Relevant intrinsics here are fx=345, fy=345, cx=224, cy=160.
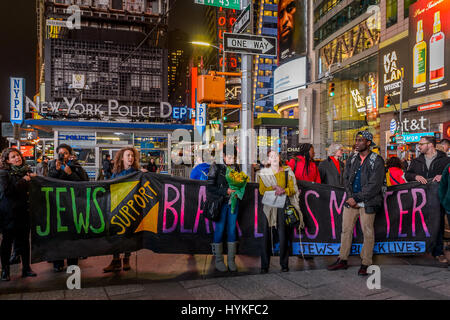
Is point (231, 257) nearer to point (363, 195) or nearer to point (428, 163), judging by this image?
point (363, 195)

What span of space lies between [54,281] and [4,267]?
0.75 meters

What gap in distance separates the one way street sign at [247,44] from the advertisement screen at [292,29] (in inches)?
2135

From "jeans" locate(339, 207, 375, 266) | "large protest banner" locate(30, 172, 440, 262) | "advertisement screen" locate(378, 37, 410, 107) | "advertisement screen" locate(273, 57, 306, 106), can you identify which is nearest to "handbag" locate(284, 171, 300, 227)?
"large protest banner" locate(30, 172, 440, 262)

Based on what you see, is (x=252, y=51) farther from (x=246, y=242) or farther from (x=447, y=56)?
(x=447, y=56)

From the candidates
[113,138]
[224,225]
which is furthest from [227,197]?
[113,138]

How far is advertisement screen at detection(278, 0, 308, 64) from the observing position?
58.0m

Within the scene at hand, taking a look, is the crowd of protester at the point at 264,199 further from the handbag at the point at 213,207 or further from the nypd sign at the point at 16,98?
the nypd sign at the point at 16,98

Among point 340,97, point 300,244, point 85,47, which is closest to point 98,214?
point 300,244

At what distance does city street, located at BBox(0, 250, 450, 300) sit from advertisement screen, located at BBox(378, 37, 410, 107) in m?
28.1

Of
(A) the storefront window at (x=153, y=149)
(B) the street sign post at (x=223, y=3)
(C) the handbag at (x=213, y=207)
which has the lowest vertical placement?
(C) the handbag at (x=213, y=207)

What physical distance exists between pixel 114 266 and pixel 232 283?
1.95 m

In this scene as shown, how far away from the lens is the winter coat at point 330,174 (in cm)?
700

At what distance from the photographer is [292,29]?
60.6 m

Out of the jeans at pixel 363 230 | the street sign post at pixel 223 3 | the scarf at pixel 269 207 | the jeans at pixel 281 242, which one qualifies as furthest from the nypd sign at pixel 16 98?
the jeans at pixel 363 230
